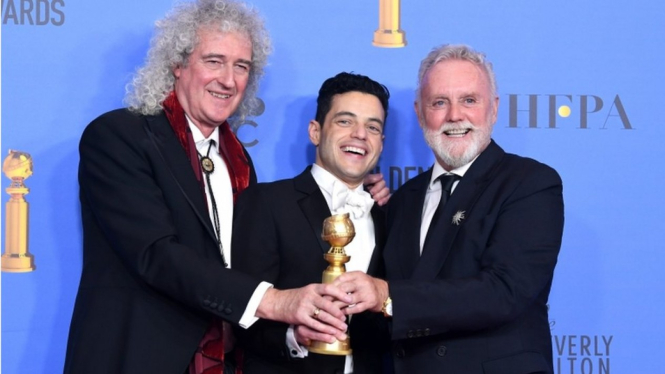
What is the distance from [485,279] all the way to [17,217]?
147cm

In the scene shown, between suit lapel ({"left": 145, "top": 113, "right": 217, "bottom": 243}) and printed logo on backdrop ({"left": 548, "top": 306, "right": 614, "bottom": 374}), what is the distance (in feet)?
4.18

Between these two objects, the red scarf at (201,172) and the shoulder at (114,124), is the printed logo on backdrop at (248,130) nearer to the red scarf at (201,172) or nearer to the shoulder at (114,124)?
the red scarf at (201,172)

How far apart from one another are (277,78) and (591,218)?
3.68ft

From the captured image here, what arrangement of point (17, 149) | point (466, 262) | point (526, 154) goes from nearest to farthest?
point (466, 262) < point (17, 149) < point (526, 154)

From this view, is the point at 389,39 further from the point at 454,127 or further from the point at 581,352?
the point at 581,352

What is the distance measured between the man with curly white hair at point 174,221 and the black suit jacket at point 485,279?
9.0 inches

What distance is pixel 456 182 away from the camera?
255 centimetres

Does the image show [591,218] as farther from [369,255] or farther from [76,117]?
[76,117]

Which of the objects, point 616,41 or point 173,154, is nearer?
point 173,154

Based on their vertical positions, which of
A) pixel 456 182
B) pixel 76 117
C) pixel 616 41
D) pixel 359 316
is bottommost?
pixel 359 316

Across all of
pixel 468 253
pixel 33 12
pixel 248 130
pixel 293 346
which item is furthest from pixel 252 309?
pixel 33 12

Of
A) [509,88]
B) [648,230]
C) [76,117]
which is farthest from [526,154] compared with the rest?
[76,117]

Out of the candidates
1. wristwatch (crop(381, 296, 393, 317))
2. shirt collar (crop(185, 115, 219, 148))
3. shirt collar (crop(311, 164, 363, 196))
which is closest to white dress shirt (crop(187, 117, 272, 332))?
shirt collar (crop(185, 115, 219, 148))

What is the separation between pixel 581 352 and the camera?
3.06 m
